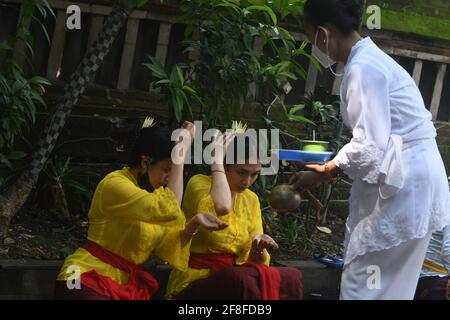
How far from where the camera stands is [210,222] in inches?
168

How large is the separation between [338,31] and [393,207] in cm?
91

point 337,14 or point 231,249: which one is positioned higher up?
point 337,14

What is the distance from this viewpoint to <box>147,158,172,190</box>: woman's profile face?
4.33 metres

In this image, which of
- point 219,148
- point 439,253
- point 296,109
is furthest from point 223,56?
point 439,253

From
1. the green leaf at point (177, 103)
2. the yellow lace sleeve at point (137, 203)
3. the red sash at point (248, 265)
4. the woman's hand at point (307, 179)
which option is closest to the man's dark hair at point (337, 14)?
the woman's hand at point (307, 179)

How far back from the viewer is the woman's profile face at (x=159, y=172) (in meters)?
4.33

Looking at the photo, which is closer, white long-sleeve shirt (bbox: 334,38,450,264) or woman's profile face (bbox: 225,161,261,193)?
white long-sleeve shirt (bbox: 334,38,450,264)

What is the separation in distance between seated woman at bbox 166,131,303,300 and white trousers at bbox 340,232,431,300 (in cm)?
44

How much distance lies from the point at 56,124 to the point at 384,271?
2383mm

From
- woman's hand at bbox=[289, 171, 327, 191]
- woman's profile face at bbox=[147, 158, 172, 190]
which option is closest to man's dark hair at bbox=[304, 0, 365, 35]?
woman's hand at bbox=[289, 171, 327, 191]

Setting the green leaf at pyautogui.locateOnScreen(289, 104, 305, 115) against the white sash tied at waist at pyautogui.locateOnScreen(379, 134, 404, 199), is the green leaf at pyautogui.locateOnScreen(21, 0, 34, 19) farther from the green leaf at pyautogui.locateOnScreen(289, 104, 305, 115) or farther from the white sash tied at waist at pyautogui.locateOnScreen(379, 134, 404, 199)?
the white sash tied at waist at pyautogui.locateOnScreen(379, 134, 404, 199)

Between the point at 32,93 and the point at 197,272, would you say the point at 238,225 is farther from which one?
the point at 32,93

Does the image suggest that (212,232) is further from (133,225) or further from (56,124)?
(56,124)
